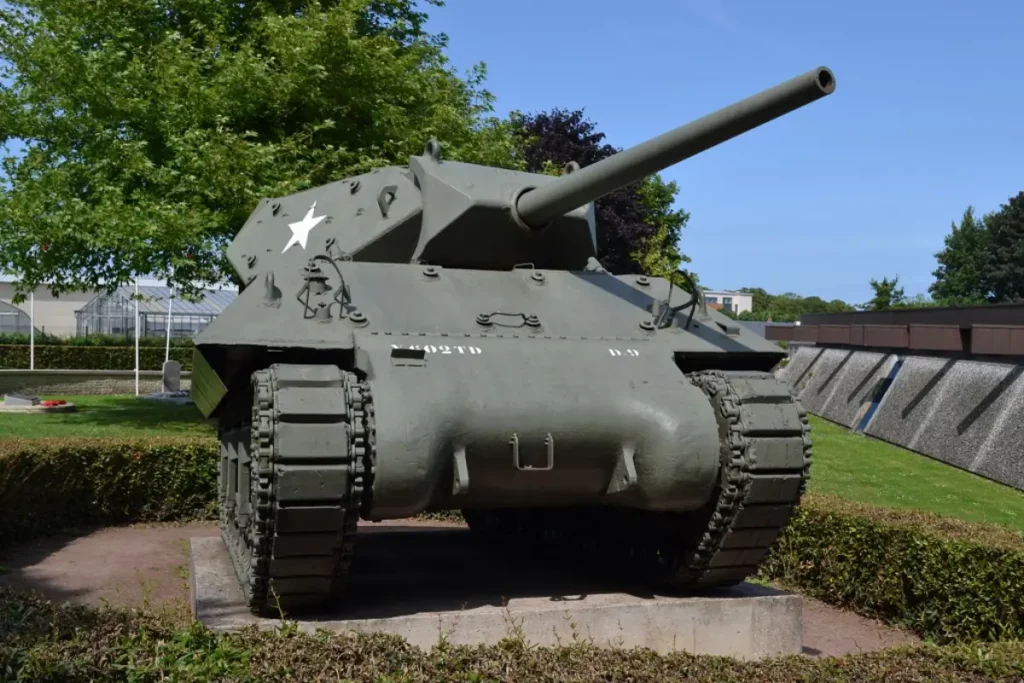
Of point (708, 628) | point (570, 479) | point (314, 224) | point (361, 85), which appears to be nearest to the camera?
point (570, 479)

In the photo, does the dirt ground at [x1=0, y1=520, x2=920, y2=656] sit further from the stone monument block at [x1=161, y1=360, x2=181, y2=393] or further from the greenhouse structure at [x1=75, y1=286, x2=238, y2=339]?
the greenhouse structure at [x1=75, y1=286, x2=238, y2=339]

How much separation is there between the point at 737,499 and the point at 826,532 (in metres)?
3.50

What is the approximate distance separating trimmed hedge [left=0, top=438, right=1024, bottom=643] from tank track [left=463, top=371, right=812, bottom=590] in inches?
84.2

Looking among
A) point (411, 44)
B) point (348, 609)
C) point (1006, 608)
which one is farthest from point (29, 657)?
point (411, 44)

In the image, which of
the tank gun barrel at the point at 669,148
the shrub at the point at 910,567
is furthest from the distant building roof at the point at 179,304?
the tank gun barrel at the point at 669,148

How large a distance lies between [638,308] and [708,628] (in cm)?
246

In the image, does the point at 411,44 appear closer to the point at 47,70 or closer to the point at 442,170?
the point at 47,70

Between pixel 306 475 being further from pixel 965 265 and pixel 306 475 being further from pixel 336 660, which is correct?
pixel 965 265

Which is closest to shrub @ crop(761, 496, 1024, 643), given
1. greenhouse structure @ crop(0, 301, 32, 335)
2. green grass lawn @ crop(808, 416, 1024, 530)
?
green grass lawn @ crop(808, 416, 1024, 530)

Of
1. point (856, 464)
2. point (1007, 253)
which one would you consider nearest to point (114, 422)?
point (856, 464)

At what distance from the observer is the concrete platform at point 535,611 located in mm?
7777

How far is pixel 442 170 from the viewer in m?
9.51

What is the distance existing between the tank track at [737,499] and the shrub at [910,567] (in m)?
2.17

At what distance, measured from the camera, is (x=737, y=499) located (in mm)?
7648
